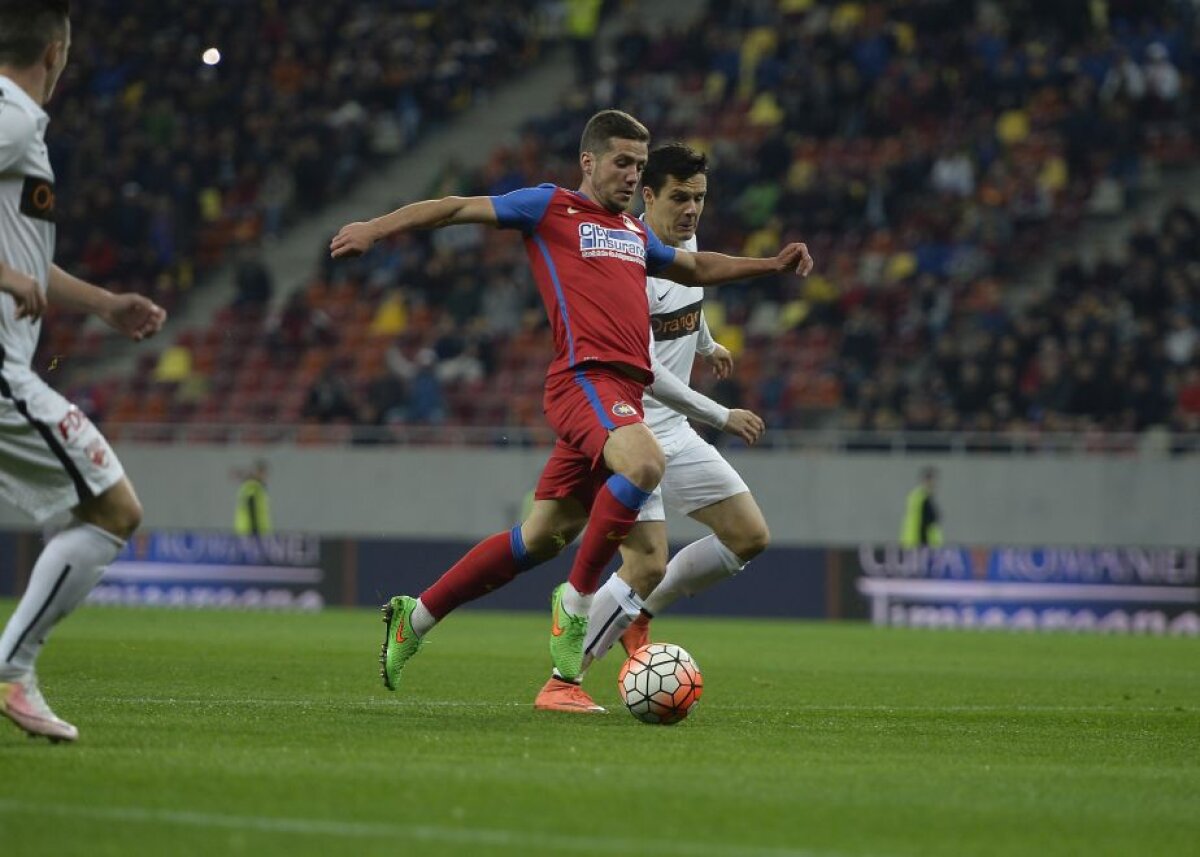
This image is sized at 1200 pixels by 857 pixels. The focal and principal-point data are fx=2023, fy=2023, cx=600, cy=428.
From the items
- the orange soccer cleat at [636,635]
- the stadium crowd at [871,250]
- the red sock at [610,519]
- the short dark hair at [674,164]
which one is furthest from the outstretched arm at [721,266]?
the stadium crowd at [871,250]

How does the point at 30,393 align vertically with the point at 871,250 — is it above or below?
below

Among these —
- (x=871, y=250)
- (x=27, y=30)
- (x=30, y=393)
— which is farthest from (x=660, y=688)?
(x=871, y=250)

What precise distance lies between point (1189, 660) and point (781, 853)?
1178 centimetres

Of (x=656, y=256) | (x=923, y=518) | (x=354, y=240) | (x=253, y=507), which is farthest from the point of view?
(x=253, y=507)

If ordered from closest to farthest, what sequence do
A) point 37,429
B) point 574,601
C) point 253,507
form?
1. point 37,429
2. point 574,601
3. point 253,507

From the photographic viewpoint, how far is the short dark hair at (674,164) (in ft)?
32.4

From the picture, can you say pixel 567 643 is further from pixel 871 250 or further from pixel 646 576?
pixel 871 250

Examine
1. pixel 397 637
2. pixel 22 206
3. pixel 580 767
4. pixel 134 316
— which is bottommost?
pixel 580 767

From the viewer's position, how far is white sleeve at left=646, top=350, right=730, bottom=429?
980 centimetres

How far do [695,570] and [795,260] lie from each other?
1739 millimetres

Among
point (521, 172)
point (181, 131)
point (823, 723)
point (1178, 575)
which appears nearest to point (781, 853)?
point (823, 723)

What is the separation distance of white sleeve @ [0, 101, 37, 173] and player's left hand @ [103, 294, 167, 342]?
22.8 inches

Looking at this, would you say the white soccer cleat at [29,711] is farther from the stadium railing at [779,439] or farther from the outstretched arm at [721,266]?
the stadium railing at [779,439]

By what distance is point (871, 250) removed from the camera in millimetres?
26141
